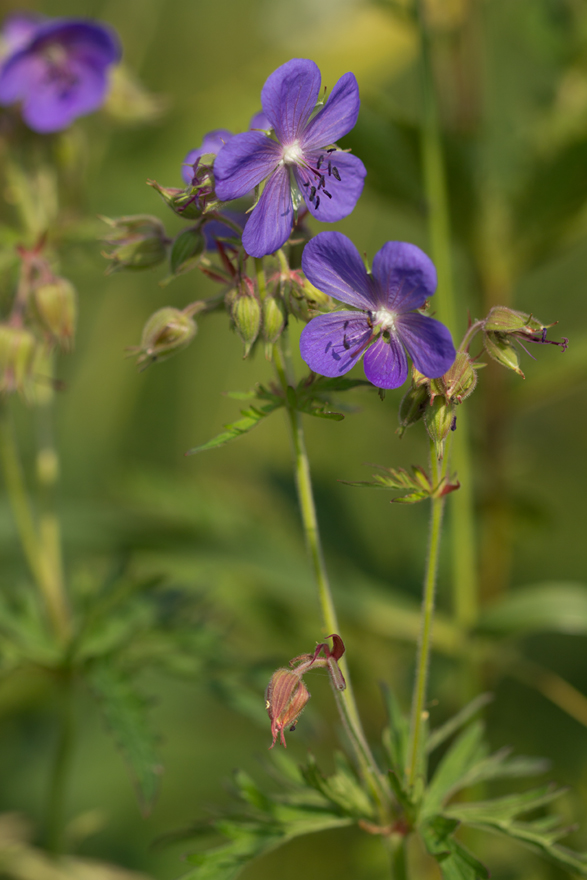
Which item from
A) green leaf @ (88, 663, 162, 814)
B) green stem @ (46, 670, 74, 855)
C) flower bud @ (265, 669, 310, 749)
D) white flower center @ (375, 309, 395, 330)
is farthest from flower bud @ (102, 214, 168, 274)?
green stem @ (46, 670, 74, 855)

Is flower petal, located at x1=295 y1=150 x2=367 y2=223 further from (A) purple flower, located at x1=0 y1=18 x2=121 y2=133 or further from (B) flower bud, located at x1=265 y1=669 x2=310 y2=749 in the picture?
(A) purple flower, located at x1=0 y1=18 x2=121 y2=133

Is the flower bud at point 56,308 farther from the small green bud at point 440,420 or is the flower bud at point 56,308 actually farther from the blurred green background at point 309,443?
the small green bud at point 440,420

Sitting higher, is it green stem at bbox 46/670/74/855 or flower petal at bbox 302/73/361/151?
flower petal at bbox 302/73/361/151

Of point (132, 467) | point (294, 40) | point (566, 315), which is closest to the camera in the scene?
point (132, 467)

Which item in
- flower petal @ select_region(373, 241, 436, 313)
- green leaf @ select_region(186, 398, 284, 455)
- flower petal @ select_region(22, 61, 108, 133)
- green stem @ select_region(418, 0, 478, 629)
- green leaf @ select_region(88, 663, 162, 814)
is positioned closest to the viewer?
flower petal @ select_region(373, 241, 436, 313)

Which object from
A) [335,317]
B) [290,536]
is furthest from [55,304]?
[290,536]

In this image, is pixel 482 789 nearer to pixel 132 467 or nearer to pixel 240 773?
pixel 240 773

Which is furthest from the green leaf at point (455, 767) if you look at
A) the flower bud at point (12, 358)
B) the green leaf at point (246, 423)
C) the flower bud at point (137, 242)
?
the flower bud at point (12, 358)
